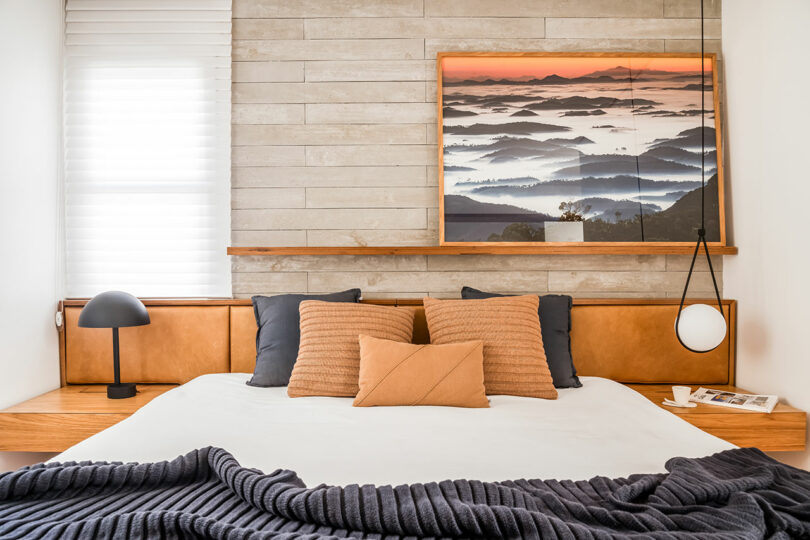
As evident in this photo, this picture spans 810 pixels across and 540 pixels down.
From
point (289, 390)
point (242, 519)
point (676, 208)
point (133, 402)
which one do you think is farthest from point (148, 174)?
point (676, 208)

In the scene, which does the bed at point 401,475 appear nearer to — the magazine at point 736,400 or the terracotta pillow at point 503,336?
the terracotta pillow at point 503,336

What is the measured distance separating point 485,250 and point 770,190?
1.31 meters

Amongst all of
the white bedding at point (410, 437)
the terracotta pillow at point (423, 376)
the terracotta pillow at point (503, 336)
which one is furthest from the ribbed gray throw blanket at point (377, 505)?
the terracotta pillow at point (503, 336)

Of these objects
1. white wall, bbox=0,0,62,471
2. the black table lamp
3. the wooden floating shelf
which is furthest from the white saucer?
white wall, bbox=0,0,62,471

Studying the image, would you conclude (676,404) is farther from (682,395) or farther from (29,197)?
(29,197)

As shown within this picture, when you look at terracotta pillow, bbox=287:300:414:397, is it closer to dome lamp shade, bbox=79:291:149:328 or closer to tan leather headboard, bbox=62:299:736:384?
tan leather headboard, bbox=62:299:736:384

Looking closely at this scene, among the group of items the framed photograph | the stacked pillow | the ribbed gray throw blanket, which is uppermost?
the framed photograph

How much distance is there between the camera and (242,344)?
262 cm

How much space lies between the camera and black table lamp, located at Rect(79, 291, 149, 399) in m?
2.33

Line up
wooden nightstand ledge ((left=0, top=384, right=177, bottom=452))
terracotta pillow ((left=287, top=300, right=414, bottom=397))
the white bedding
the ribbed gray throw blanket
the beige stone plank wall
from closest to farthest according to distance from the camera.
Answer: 1. the ribbed gray throw blanket
2. the white bedding
3. terracotta pillow ((left=287, top=300, right=414, bottom=397))
4. wooden nightstand ledge ((left=0, top=384, right=177, bottom=452))
5. the beige stone plank wall

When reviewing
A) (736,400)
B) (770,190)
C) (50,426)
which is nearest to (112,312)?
(50,426)

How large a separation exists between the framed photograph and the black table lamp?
1533 millimetres

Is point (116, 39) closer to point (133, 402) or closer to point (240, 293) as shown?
point (240, 293)

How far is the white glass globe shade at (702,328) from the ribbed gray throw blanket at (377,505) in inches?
41.0
